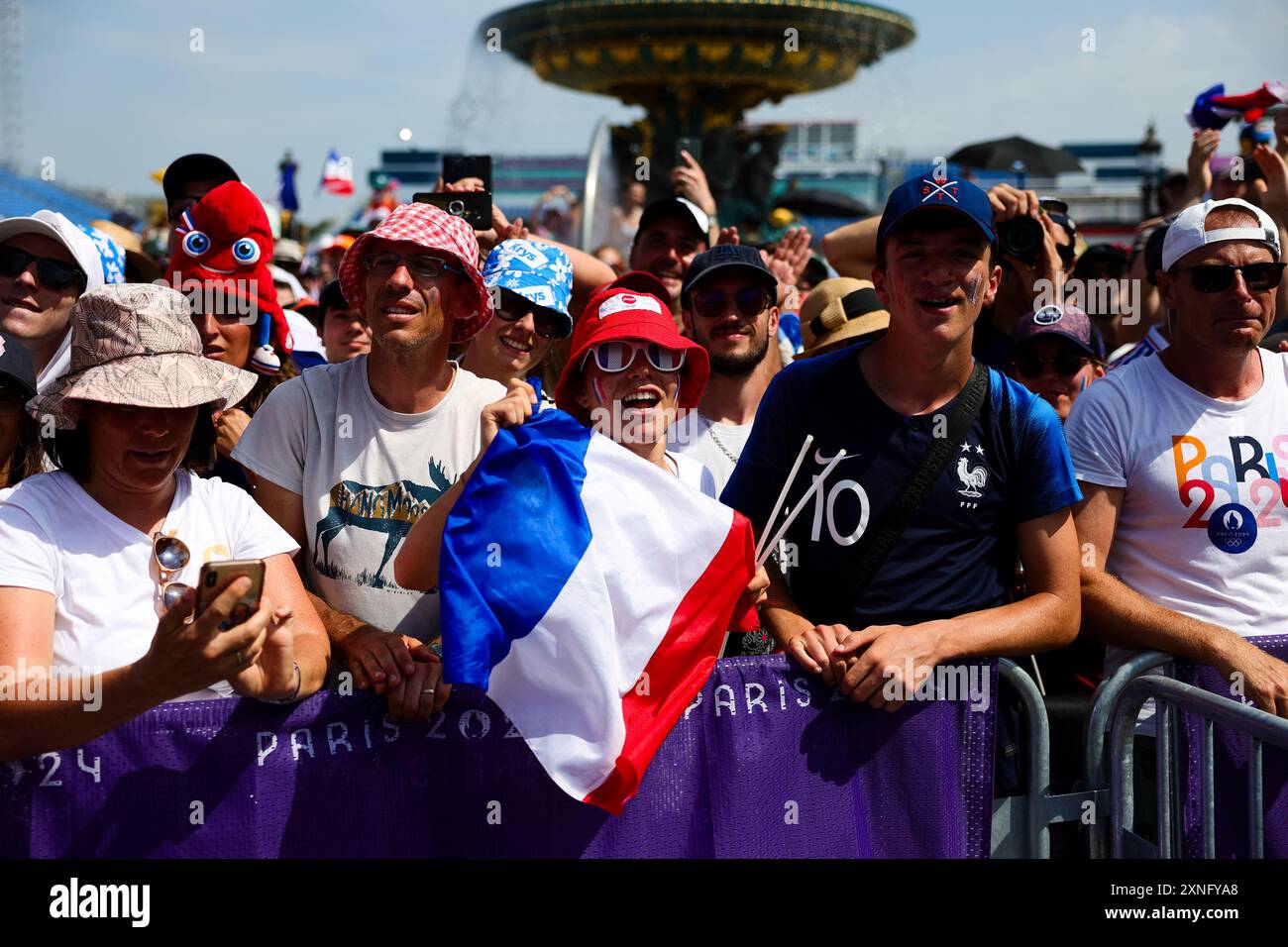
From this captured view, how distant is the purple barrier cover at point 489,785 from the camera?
306cm

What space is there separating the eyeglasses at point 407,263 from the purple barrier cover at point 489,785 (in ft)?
4.34

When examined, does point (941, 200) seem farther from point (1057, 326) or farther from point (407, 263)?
point (1057, 326)

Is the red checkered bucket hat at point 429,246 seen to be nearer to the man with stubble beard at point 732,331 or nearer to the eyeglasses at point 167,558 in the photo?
the man with stubble beard at point 732,331

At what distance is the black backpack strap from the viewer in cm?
363

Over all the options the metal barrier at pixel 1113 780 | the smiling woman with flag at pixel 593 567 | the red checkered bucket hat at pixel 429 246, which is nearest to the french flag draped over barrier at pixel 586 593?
the smiling woman with flag at pixel 593 567

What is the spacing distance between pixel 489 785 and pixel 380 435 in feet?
3.53

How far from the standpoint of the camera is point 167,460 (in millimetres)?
3186

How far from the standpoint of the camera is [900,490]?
364 centimetres

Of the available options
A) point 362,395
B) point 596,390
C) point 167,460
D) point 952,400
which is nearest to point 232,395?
point 167,460

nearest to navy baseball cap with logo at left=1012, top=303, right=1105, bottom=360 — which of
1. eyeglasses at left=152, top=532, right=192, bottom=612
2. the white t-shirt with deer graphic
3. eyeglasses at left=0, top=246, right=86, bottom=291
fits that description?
the white t-shirt with deer graphic

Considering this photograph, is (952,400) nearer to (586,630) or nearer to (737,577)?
(737,577)

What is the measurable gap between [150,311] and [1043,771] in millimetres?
2639

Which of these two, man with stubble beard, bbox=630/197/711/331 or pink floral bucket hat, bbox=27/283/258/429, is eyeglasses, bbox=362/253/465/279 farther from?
man with stubble beard, bbox=630/197/711/331

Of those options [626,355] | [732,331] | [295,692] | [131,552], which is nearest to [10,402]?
[131,552]
